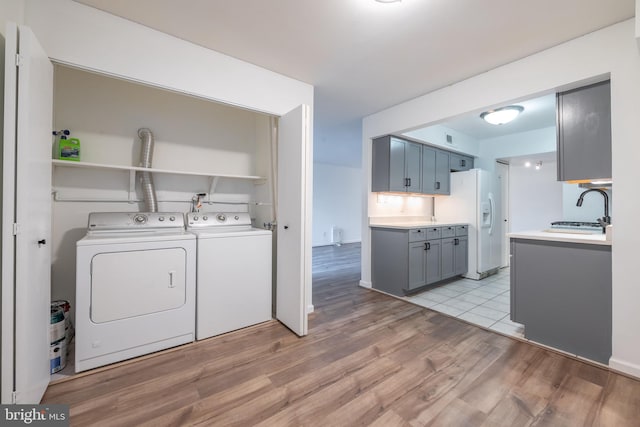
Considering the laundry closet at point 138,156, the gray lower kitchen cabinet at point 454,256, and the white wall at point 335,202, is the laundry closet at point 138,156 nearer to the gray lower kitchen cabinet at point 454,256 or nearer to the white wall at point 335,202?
the gray lower kitchen cabinet at point 454,256

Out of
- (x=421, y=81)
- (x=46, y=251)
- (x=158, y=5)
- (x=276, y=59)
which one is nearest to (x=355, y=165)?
(x=421, y=81)

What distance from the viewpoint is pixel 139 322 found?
196cm

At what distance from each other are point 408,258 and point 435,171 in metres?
1.81

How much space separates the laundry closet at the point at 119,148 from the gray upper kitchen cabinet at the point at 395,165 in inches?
55.8

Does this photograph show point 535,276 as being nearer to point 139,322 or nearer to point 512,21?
point 512,21

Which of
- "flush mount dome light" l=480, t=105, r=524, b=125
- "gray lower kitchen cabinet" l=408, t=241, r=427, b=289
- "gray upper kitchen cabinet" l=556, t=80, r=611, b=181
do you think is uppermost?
"flush mount dome light" l=480, t=105, r=524, b=125

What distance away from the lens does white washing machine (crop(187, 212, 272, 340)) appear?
224cm

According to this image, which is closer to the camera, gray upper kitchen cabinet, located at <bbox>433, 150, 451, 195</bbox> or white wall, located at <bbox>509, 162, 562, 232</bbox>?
gray upper kitchen cabinet, located at <bbox>433, 150, 451, 195</bbox>

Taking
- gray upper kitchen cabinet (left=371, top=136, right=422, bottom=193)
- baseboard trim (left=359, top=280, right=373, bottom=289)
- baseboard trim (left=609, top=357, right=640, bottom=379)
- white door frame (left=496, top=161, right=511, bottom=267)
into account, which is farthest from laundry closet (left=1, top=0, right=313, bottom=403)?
white door frame (left=496, top=161, right=511, bottom=267)

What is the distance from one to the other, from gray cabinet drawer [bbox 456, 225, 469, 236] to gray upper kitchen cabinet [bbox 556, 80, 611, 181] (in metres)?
2.07

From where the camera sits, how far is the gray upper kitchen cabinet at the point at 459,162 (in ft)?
15.2

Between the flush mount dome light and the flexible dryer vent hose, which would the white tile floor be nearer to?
the flush mount dome light

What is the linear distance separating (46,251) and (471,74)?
371cm

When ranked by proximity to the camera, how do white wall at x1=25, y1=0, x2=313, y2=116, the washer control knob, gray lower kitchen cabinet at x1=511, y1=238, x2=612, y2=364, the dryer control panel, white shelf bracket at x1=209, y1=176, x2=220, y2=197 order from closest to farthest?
1. white wall at x1=25, y1=0, x2=313, y2=116
2. gray lower kitchen cabinet at x1=511, y1=238, x2=612, y2=364
3. the dryer control panel
4. the washer control knob
5. white shelf bracket at x1=209, y1=176, x2=220, y2=197
